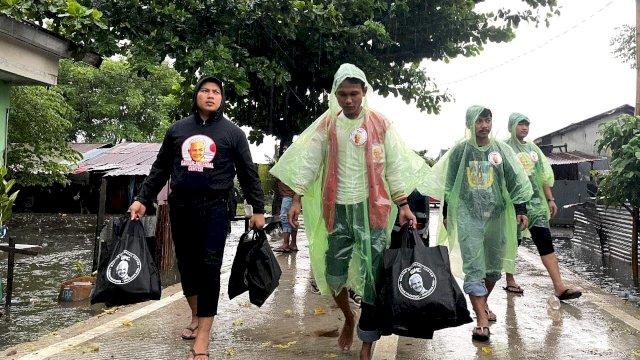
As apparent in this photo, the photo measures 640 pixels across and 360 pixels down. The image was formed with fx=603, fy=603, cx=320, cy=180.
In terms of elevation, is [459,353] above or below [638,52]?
below

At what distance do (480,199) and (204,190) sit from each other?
219 centimetres

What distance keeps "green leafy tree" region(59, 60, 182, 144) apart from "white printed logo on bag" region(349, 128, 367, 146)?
26.8 meters

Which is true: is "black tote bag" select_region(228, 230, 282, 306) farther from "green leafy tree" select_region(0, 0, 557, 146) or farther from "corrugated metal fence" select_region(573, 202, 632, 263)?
"corrugated metal fence" select_region(573, 202, 632, 263)

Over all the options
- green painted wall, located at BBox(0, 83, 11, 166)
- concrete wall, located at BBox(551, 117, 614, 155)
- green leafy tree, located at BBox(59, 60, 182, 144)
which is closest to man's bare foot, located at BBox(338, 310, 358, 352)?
green painted wall, located at BBox(0, 83, 11, 166)

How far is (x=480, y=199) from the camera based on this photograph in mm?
4762

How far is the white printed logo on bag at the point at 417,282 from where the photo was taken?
3412 mm

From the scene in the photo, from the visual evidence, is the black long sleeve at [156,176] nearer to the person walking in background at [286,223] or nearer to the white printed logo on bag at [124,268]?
the white printed logo on bag at [124,268]

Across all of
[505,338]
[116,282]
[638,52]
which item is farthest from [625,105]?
[116,282]

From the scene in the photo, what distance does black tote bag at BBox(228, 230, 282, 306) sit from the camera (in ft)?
12.9

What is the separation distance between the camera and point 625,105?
2722 centimetres

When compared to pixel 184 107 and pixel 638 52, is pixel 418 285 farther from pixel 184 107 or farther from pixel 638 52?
pixel 638 52

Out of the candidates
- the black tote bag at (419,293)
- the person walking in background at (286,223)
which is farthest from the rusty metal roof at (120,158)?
the black tote bag at (419,293)

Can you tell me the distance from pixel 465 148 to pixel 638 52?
7.74m

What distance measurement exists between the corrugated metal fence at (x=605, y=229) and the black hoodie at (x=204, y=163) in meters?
Answer: 6.83
